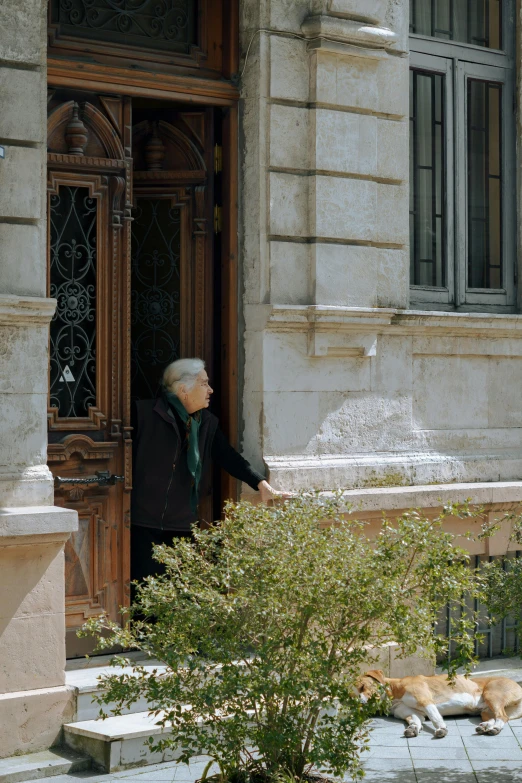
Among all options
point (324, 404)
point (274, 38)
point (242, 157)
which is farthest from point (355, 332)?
point (274, 38)

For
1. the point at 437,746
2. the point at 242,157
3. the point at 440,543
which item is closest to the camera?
the point at 440,543

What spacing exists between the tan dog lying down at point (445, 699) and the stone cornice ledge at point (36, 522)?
2.12m

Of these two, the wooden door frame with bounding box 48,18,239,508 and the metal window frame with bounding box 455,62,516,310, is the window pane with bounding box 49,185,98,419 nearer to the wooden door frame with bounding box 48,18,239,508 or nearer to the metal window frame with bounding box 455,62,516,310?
the wooden door frame with bounding box 48,18,239,508

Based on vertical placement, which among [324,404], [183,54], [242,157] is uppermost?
[183,54]

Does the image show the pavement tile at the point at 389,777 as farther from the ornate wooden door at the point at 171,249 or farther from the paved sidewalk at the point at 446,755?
the ornate wooden door at the point at 171,249

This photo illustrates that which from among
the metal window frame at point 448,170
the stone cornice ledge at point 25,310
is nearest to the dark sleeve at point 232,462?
the stone cornice ledge at point 25,310

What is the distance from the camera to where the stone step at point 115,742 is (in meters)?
6.73

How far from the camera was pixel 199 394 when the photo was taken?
8016 millimetres

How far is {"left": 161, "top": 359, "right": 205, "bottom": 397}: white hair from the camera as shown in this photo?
8.02 metres

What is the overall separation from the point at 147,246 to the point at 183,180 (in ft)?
1.74

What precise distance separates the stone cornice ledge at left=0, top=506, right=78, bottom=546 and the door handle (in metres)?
0.57

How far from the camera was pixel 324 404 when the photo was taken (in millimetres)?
→ 8398

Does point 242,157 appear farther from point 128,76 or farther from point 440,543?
point 440,543

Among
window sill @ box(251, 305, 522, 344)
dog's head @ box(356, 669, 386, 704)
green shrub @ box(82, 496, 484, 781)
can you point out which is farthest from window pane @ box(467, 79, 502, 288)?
green shrub @ box(82, 496, 484, 781)
